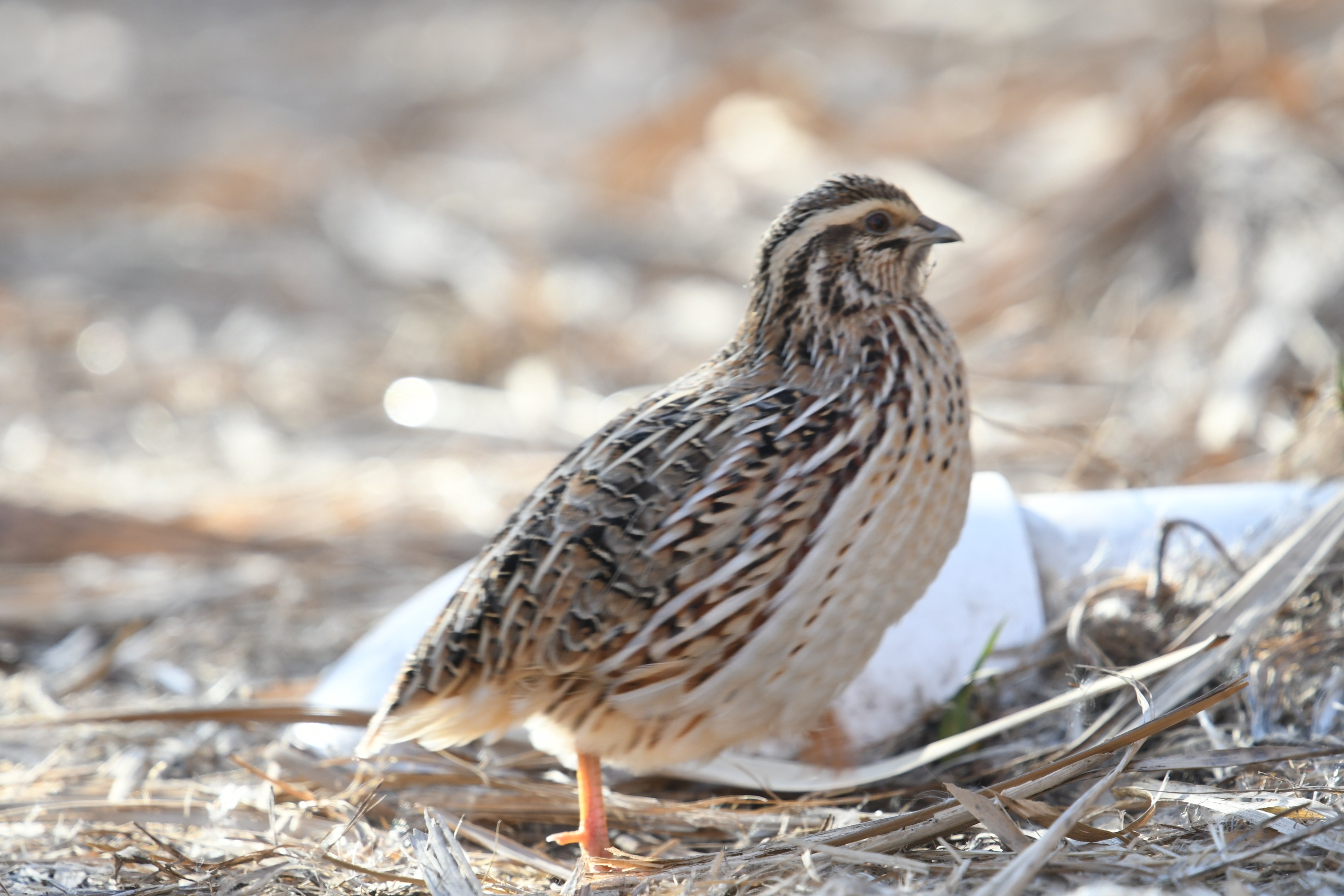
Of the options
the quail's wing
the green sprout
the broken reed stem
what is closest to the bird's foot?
the quail's wing

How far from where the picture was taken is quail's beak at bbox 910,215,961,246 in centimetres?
311

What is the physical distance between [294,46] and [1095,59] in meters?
12.0

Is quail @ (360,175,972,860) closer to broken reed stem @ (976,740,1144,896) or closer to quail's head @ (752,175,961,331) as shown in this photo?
quail's head @ (752,175,961,331)

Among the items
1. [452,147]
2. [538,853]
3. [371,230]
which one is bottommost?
[538,853]

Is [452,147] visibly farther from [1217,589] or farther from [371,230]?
[1217,589]

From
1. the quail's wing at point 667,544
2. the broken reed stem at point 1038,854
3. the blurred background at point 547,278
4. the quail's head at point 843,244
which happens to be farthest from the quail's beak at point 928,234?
the broken reed stem at point 1038,854

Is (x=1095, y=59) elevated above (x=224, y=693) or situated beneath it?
elevated above

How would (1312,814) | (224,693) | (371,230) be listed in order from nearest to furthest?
(1312,814), (224,693), (371,230)

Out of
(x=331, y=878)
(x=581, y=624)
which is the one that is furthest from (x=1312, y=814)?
(x=331, y=878)

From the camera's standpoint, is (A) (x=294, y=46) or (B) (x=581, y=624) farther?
(A) (x=294, y=46)

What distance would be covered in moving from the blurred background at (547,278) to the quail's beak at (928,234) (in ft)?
2.89

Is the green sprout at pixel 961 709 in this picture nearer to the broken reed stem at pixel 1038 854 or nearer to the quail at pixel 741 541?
the quail at pixel 741 541

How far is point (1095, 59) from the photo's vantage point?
34.1 feet

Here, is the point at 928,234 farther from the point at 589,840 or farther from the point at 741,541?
the point at 589,840
